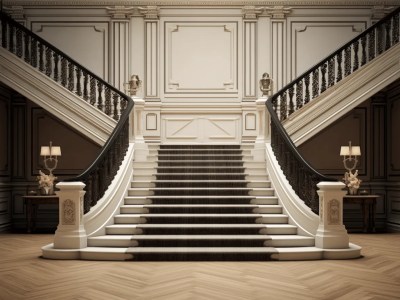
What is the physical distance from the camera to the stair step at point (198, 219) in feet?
21.1

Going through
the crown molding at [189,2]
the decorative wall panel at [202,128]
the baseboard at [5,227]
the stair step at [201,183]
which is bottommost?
the baseboard at [5,227]

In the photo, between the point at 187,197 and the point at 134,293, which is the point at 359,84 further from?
the point at 134,293

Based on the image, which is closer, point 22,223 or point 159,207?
point 159,207

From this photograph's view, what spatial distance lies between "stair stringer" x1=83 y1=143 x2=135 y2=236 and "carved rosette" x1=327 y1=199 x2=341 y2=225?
93.7 inches

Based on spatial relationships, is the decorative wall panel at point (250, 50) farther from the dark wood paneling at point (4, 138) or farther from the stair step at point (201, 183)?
the dark wood paneling at point (4, 138)

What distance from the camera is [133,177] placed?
7.59 metres

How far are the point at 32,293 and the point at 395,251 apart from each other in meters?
4.05

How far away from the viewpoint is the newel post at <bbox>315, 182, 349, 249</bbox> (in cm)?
570

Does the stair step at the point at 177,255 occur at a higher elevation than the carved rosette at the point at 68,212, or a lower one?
lower

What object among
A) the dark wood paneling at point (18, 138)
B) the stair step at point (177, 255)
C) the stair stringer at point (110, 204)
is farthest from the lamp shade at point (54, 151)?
the stair step at point (177, 255)

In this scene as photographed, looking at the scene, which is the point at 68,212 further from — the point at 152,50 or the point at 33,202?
the point at 152,50

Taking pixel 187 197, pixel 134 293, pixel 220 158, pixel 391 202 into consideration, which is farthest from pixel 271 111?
pixel 134 293

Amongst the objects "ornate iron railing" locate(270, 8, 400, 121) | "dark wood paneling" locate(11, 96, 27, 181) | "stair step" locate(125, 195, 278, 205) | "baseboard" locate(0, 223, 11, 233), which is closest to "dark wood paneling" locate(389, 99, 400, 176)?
"ornate iron railing" locate(270, 8, 400, 121)

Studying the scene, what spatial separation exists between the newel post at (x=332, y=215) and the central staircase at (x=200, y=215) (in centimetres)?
22
